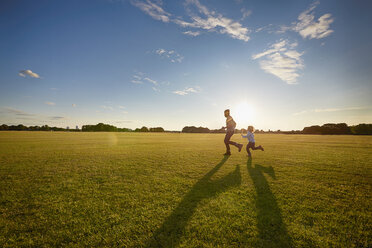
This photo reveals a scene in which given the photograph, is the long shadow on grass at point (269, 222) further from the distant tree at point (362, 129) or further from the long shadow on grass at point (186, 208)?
the distant tree at point (362, 129)

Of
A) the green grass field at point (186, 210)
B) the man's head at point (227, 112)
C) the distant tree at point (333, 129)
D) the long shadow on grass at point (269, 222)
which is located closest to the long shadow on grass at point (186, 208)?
the green grass field at point (186, 210)

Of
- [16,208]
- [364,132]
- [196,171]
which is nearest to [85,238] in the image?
[16,208]

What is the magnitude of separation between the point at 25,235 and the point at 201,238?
280 centimetres

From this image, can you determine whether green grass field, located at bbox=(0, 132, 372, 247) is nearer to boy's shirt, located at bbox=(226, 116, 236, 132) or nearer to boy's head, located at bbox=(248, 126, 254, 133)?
boy's head, located at bbox=(248, 126, 254, 133)

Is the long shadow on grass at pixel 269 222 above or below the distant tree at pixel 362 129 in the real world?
below

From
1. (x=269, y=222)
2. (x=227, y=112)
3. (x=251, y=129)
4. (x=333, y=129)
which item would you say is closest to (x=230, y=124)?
(x=227, y=112)

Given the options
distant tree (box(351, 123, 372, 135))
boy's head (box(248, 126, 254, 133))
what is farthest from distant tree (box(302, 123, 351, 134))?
boy's head (box(248, 126, 254, 133))

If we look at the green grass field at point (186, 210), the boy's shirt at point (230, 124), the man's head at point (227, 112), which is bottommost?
the green grass field at point (186, 210)

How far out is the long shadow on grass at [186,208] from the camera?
2.22m

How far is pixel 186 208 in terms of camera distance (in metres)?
3.09

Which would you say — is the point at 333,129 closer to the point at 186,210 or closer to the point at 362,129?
the point at 362,129

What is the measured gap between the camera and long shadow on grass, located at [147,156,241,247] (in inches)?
87.4

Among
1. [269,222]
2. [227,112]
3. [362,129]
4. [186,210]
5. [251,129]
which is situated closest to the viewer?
[269,222]

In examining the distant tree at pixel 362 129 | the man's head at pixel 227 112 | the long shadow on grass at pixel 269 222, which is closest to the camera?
the long shadow on grass at pixel 269 222
